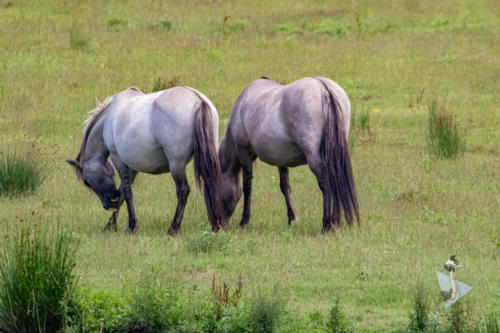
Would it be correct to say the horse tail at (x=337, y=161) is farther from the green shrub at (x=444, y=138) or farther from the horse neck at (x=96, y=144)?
the green shrub at (x=444, y=138)

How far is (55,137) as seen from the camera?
15.8m

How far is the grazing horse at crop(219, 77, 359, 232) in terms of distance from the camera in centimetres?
924

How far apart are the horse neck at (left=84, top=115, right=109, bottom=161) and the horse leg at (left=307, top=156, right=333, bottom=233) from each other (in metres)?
2.72

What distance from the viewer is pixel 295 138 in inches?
376

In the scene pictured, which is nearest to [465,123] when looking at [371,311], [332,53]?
[332,53]

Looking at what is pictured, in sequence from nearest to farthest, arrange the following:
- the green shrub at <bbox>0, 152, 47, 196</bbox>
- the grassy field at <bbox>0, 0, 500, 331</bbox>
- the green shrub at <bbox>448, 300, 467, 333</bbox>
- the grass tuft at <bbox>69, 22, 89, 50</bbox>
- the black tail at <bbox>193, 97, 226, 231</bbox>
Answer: the green shrub at <bbox>448, 300, 467, 333</bbox> → the grassy field at <bbox>0, 0, 500, 331</bbox> → the black tail at <bbox>193, 97, 226, 231</bbox> → the green shrub at <bbox>0, 152, 47, 196</bbox> → the grass tuft at <bbox>69, 22, 89, 50</bbox>

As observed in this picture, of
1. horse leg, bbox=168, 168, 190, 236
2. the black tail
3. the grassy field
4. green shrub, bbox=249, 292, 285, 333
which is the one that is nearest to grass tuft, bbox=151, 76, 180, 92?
the grassy field

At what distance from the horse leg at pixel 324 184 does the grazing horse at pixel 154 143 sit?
41.0 inches

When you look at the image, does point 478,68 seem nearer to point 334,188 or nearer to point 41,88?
point 41,88

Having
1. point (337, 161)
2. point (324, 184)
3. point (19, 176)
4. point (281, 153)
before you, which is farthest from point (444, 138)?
point (19, 176)

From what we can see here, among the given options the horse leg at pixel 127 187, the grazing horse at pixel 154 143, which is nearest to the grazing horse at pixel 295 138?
the grazing horse at pixel 154 143

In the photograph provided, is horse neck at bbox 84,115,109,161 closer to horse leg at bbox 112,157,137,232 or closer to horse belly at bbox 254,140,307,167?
horse leg at bbox 112,157,137,232

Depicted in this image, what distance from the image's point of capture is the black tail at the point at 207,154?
9.32 m

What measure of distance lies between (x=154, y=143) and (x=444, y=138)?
563 cm
